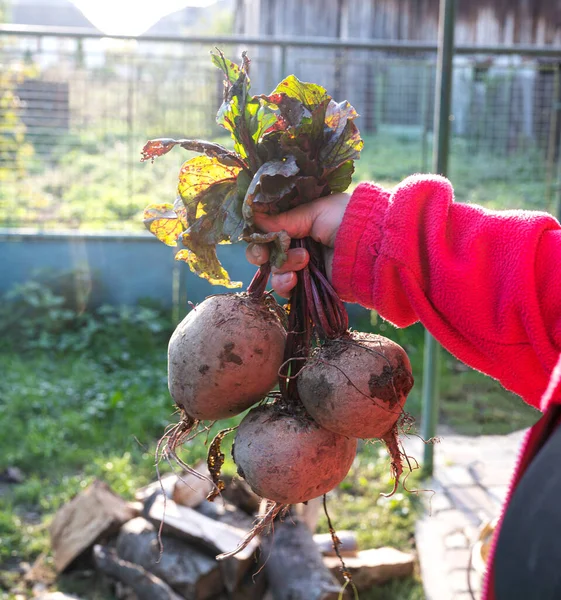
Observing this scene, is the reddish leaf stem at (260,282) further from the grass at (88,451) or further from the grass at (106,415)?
the grass at (88,451)

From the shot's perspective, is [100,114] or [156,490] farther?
[100,114]

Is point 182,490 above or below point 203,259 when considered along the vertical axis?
below

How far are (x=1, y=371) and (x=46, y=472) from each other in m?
1.48

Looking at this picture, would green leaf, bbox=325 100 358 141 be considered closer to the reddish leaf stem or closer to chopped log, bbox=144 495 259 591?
the reddish leaf stem

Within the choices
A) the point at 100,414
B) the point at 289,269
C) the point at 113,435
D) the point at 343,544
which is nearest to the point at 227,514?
the point at 343,544

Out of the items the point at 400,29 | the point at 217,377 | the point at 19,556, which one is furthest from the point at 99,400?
the point at 400,29

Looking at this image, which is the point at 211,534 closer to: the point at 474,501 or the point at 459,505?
the point at 459,505

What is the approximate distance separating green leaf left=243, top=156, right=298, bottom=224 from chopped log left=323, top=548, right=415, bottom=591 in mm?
2050

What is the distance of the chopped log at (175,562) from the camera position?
283cm

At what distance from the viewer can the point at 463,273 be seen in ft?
4.31

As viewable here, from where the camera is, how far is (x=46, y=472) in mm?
3965

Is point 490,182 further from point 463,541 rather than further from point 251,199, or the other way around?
point 251,199

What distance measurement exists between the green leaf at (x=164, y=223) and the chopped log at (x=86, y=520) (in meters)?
2.02

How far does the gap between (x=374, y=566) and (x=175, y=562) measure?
832 millimetres
